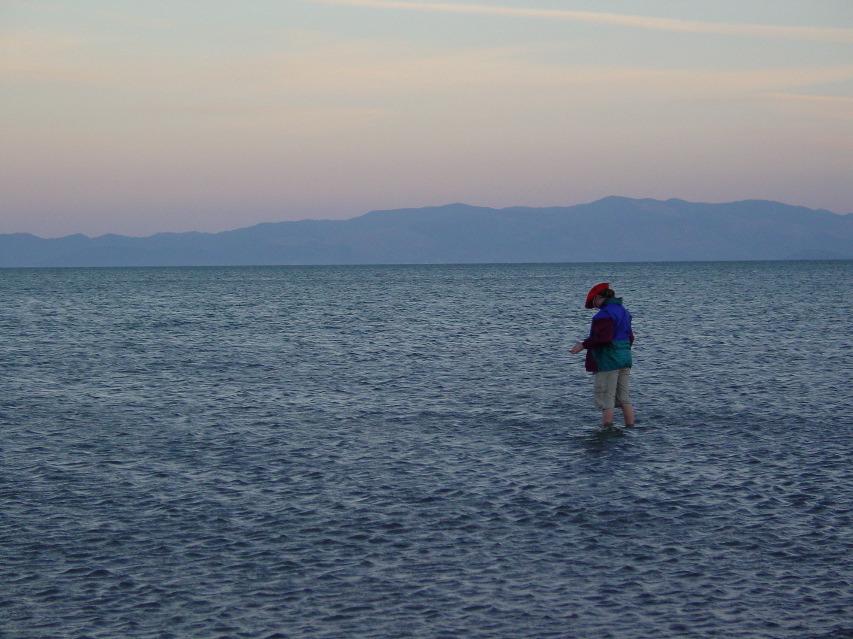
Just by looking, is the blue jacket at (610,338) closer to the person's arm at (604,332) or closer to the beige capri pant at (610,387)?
the person's arm at (604,332)

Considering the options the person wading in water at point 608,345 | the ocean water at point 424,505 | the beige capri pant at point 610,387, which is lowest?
the ocean water at point 424,505

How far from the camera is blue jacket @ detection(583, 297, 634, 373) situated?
53.1 ft

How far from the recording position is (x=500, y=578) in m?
9.25

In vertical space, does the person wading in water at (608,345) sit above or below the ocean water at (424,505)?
above

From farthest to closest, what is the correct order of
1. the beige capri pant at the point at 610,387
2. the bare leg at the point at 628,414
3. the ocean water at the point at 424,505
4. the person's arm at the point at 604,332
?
the bare leg at the point at 628,414
the beige capri pant at the point at 610,387
the person's arm at the point at 604,332
the ocean water at the point at 424,505

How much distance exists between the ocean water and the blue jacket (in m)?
1.25

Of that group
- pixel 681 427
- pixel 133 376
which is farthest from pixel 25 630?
pixel 133 376

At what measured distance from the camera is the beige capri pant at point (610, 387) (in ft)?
54.5

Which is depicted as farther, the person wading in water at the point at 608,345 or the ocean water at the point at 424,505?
the person wading in water at the point at 608,345

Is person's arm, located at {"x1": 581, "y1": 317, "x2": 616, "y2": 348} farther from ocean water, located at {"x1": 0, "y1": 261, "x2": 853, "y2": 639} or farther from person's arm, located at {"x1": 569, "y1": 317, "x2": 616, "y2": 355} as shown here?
ocean water, located at {"x1": 0, "y1": 261, "x2": 853, "y2": 639}

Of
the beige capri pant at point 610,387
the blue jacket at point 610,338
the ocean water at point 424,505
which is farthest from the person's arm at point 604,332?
the ocean water at point 424,505

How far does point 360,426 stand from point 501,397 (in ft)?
15.3

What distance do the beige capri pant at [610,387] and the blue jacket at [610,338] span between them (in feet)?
0.64

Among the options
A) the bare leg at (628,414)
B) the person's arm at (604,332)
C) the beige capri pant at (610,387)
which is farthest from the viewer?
the bare leg at (628,414)
